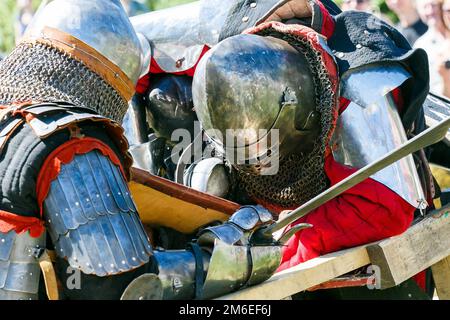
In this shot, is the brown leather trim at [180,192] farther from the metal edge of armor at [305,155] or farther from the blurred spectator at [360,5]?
the blurred spectator at [360,5]

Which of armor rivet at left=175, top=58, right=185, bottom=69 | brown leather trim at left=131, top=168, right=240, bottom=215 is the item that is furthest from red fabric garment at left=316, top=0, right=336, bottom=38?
brown leather trim at left=131, top=168, right=240, bottom=215

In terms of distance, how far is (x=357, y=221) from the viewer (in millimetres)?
3955

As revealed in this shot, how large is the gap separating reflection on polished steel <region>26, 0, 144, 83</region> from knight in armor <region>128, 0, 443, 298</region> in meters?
0.37


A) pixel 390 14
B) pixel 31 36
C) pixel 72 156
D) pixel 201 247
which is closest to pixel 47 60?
pixel 31 36

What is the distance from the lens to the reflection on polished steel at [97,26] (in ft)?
10.9

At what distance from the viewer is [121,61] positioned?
3389 millimetres

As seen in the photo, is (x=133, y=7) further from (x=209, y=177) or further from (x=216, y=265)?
(x=216, y=265)

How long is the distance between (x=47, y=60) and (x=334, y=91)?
122 cm

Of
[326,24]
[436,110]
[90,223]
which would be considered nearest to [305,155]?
[326,24]

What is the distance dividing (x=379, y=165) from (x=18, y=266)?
1.21 meters

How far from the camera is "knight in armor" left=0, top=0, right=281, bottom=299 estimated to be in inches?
117

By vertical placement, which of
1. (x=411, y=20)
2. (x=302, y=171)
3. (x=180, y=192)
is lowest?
(x=411, y=20)

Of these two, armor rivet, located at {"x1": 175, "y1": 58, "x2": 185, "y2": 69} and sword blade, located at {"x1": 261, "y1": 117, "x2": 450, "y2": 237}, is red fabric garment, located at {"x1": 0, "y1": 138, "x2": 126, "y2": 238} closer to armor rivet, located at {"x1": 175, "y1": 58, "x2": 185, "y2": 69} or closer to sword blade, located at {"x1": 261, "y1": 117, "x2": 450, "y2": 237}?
sword blade, located at {"x1": 261, "y1": 117, "x2": 450, "y2": 237}

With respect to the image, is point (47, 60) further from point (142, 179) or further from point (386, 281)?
point (386, 281)
